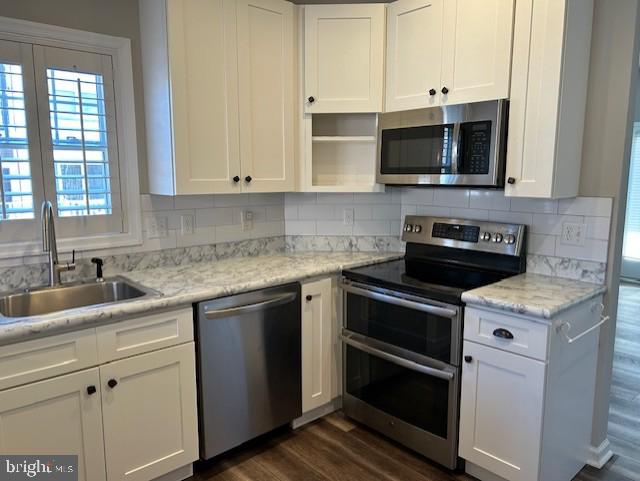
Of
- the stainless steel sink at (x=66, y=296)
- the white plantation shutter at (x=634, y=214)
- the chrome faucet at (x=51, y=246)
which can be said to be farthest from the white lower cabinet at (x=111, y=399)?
the white plantation shutter at (x=634, y=214)

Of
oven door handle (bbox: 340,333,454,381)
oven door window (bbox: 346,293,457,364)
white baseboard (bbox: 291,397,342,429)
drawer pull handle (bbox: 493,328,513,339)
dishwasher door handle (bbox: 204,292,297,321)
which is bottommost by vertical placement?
white baseboard (bbox: 291,397,342,429)

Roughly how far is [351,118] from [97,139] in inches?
57.9

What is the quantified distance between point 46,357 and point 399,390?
1585 millimetres

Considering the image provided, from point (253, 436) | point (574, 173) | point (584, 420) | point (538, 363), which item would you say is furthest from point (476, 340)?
point (253, 436)

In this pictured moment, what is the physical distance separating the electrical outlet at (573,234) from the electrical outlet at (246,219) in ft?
5.72

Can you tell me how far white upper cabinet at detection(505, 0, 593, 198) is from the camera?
1951 millimetres

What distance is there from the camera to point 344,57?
2.61 metres

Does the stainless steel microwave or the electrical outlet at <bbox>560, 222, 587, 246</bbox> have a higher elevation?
the stainless steel microwave

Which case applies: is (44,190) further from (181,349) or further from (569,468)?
(569,468)

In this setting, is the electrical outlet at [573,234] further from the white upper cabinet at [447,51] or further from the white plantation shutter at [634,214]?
the white plantation shutter at [634,214]

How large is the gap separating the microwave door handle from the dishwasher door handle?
3.39ft

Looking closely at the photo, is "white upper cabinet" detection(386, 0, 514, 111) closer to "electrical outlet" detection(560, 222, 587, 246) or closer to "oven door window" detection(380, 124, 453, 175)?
"oven door window" detection(380, 124, 453, 175)

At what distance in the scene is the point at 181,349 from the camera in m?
2.01

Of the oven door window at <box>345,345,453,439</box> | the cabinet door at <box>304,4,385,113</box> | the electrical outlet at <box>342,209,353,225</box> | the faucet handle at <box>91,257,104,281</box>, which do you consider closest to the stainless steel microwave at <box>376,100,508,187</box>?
the cabinet door at <box>304,4,385,113</box>
